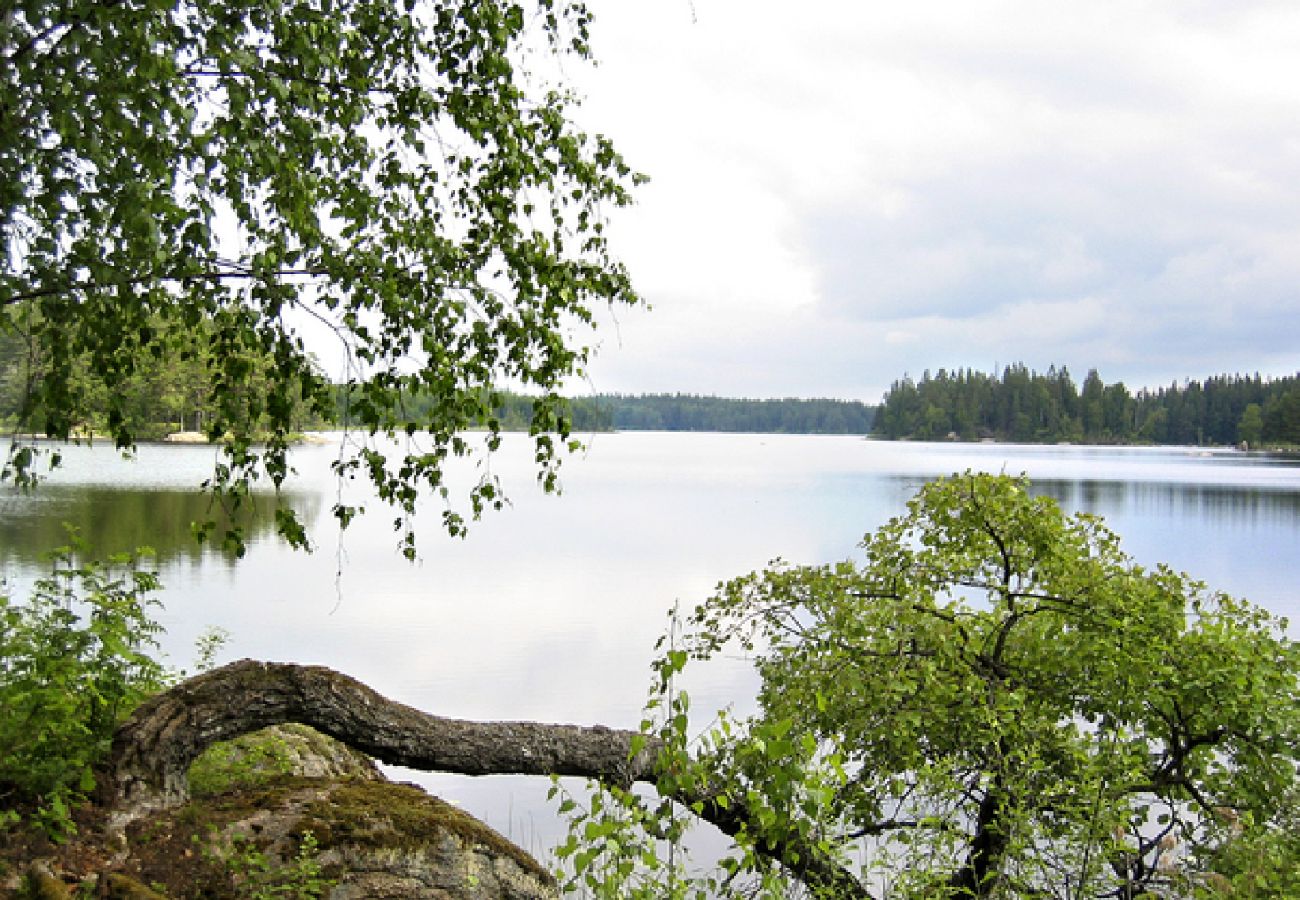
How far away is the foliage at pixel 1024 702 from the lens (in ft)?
17.0

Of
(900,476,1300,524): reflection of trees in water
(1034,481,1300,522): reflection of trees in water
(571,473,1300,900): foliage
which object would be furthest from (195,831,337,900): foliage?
(1034,481,1300,522): reflection of trees in water

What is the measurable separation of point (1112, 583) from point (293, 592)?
15868mm

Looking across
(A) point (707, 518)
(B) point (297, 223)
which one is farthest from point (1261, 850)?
(A) point (707, 518)

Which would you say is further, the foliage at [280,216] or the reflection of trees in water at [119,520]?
the reflection of trees in water at [119,520]

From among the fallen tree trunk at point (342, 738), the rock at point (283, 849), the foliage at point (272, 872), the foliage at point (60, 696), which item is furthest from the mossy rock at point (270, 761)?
the foliage at point (272, 872)

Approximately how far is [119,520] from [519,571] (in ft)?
35.6

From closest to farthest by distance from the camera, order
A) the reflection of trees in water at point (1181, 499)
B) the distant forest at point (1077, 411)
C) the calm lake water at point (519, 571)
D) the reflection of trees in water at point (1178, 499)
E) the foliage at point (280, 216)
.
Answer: the foliage at point (280, 216), the calm lake water at point (519, 571), the reflection of trees in water at point (1178, 499), the reflection of trees in water at point (1181, 499), the distant forest at point (1077, 411)

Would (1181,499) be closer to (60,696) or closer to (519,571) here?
(519,571)

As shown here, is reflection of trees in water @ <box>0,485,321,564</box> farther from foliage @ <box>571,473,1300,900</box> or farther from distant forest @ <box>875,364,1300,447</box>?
distant forest @ <box>875,364,1300,447</box>

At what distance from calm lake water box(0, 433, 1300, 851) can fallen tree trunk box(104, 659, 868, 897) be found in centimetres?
112

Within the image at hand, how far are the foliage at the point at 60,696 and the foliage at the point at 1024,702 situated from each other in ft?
7.99

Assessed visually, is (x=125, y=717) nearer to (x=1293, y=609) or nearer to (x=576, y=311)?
(x=576, y=311)

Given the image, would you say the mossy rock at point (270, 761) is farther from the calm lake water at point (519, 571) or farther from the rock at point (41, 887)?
the calm lake water at point (519, 571)

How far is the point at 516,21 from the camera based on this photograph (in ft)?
17.5
